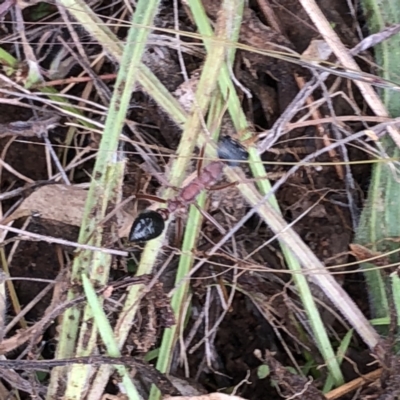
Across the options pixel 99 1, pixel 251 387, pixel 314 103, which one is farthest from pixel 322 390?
pixel 99 1

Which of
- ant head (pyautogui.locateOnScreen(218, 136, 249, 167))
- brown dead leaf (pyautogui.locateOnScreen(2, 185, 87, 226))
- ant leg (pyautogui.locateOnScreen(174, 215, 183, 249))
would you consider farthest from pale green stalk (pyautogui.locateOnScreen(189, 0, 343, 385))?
brown dead leaf (pyautogui.locateOnScreen(2, 185, 87, 226))

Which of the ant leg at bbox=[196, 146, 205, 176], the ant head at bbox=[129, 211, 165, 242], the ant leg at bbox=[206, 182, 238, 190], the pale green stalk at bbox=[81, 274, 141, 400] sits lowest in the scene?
the pale green stalk at bbox=[81, 274, 141, 400]

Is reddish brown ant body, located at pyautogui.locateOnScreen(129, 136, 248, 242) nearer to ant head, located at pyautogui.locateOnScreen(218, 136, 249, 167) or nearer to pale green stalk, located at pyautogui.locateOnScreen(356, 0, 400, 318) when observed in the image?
ant head, located at pyautogui.locateOnScreen(218, 136, 249, 167)

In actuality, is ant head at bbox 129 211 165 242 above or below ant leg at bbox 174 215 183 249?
above

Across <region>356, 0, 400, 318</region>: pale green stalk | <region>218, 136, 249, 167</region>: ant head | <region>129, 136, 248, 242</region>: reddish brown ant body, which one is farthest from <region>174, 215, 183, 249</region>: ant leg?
<region>356, 0, 400, 318</region>: pale green stalk

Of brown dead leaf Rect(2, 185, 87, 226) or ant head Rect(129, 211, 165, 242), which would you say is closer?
ant head Rect(129, 211, 165, 242)

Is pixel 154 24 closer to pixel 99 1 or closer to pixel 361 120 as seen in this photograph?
pixel 99 1

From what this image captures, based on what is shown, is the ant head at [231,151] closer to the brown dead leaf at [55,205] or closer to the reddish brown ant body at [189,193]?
the reddish brown ant body at [189,193]
